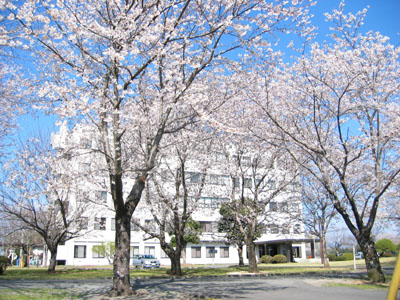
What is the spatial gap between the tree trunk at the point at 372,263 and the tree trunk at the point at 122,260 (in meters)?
10.1

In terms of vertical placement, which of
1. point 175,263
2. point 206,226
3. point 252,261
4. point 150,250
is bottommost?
point 150,250

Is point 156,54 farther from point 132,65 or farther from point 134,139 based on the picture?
point 134,139

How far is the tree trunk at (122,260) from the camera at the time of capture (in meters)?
10.4

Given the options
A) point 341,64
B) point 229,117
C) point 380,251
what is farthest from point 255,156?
point 380,251

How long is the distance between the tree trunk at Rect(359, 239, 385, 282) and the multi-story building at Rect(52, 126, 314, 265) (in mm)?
9375

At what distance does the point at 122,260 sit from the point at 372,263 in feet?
34.4

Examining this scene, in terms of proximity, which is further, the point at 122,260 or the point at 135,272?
the point at 135,272

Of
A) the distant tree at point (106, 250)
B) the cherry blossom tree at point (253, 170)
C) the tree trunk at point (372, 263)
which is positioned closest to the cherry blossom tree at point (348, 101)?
the tree trunk at point (372, 263)

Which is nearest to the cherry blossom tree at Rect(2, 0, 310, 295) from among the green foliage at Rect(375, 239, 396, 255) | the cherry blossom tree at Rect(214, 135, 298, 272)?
the cherry blossom tree at Rect(214, 135, 298, 272)

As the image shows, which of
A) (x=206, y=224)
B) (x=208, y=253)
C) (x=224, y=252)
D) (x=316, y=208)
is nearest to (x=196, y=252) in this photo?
(x=208, y=253)

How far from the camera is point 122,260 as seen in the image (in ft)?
35.0

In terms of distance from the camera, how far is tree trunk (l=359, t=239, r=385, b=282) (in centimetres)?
1448

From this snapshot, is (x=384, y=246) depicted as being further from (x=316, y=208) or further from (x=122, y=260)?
(x=122, y=260)

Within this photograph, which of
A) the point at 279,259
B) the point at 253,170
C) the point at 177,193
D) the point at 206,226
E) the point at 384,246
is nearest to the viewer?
the point at 177,193
